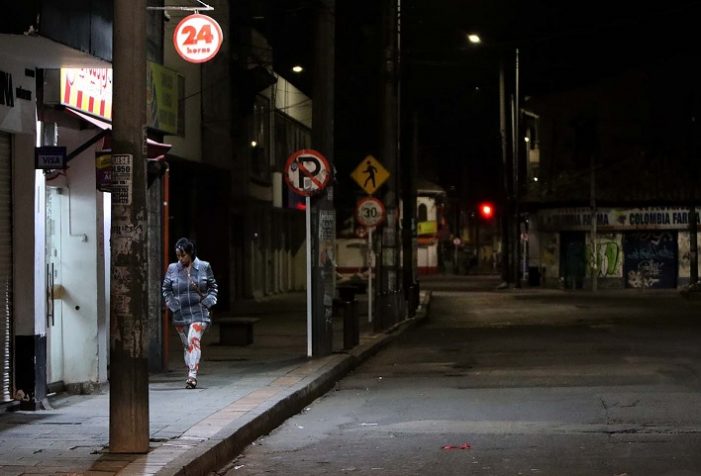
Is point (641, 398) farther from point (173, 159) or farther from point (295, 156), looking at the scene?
point (173, 159)

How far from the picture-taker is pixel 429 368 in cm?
1708

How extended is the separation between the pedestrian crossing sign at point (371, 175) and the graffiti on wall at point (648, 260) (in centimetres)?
2740

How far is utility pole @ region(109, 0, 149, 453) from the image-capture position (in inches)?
340

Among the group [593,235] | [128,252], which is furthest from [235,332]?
[593,235]

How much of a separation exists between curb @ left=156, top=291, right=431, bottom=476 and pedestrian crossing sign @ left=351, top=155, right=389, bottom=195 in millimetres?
Answer: 6768

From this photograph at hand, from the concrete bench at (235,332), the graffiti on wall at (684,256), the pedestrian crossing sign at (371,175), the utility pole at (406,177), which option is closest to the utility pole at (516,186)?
the graffiti on wall at (684,256)

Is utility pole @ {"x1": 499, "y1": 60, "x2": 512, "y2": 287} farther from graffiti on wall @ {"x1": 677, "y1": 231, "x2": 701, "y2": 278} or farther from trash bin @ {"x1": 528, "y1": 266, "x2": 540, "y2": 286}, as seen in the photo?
graffiti on wall @ {"x1": 677, "y1": 231, "x2": 701, "y2": 278}

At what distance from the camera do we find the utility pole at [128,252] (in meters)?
8.62

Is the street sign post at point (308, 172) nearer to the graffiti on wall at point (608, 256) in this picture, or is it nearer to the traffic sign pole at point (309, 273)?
the traffic sign pole at point (309, 273)

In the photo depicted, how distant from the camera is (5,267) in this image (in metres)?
11.3

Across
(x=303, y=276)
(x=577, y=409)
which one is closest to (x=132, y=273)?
(x=577, y=409)

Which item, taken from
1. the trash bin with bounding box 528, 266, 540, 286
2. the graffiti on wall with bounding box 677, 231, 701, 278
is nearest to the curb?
the graffiti on wall with bounding box 677, 231, 701, 278

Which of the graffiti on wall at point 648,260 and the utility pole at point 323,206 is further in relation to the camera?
the graffiti on wall at point 648,260

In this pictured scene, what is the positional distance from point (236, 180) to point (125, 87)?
85.1ft
